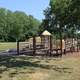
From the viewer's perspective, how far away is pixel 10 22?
13362 centimetres

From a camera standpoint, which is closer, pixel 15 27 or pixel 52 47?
pixel 52 47

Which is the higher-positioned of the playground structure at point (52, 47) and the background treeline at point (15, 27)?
the background treeline at point (15, 27)

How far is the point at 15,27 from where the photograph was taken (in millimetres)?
132125

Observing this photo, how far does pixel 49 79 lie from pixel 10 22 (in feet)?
395

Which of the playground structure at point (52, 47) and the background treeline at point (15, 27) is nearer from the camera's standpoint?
the playground structure at point (52, 47)

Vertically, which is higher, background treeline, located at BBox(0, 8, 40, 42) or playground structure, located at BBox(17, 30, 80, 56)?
background treeline, located at BBox(0, 8, 40, 42)

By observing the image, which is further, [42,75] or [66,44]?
[66,44]

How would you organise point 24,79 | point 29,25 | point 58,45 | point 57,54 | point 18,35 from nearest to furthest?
point 24,79 → point 57,54 → point 58,45 → point 18,35 → point 29,25

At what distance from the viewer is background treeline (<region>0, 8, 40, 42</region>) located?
12825cm

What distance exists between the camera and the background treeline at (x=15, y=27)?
128250 millimetres

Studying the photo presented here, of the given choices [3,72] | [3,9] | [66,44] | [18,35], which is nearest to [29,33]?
[18,35]

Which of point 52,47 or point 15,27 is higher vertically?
point 15,27

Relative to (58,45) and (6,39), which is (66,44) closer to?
(58,45)

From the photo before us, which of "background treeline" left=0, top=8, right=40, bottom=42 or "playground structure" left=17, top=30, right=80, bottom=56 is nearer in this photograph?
"playground structure" left=17, top=30, right=80, bottom=56
